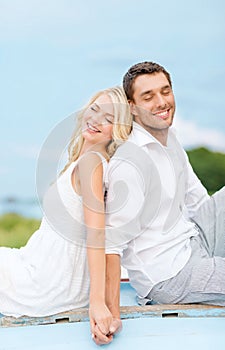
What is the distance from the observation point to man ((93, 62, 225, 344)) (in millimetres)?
1548

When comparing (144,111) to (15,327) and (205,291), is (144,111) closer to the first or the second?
(205,291)

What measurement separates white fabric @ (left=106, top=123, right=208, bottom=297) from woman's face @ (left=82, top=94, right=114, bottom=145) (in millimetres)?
64

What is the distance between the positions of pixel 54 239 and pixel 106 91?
398 mm

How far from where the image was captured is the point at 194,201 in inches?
72.4

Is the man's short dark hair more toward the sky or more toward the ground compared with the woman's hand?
more toward the sky

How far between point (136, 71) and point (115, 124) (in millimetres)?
203

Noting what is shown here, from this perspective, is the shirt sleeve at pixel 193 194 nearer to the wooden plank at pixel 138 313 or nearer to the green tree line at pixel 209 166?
the wooden plank at pixel 138 313

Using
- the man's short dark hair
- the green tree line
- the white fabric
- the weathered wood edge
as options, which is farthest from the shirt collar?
the green tree line

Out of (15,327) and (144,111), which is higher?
(144,111)

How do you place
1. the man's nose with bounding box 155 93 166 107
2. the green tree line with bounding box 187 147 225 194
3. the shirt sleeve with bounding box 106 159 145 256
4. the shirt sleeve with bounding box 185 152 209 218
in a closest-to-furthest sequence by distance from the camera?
1. the shirt sleeve with bounding box 106 159 145 256
2. the man's nose with bounding box 155 93 166 107
3. the shirt sleeve with bounding box 185 152 209 218
4. the green tree line with bounding box 187 147 225 194

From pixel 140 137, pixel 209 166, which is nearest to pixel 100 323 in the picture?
pixel 140 137

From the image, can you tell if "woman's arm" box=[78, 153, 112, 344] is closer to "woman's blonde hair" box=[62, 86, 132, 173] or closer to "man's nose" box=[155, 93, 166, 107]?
"woman's blonde hair" box=[62, 86, 132, 173]

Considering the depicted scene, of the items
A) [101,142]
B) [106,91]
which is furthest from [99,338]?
[106,91]

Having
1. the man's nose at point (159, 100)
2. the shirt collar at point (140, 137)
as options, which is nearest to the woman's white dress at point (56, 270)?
the shirt collar at point (140, 137)
